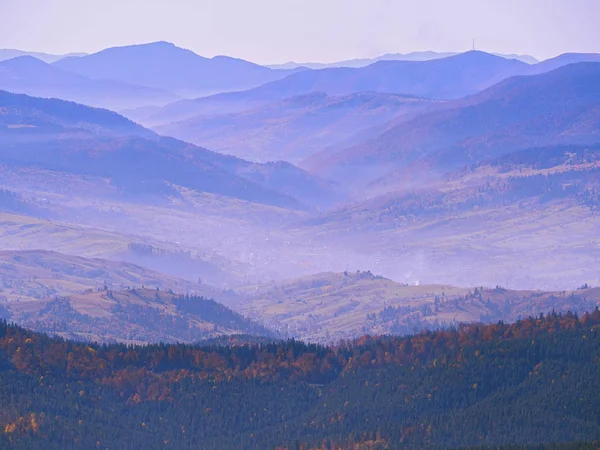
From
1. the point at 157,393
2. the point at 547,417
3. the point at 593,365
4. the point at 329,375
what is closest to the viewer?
the point at 547,417

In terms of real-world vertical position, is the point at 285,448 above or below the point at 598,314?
below

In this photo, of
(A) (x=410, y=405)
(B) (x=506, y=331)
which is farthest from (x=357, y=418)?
(B) (x=506, y=331)

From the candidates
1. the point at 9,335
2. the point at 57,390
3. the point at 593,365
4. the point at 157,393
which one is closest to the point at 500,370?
the point at 593,365

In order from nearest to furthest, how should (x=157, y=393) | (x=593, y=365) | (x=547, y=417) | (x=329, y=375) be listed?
(x=547, y=417)
(x=593, y=365)
(x=157, y=393)
(x=329, y=375)

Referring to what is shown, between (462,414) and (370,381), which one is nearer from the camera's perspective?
(462,414)

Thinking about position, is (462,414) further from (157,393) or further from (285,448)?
(157,393)

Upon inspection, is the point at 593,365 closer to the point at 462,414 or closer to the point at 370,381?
the point at 462,414
